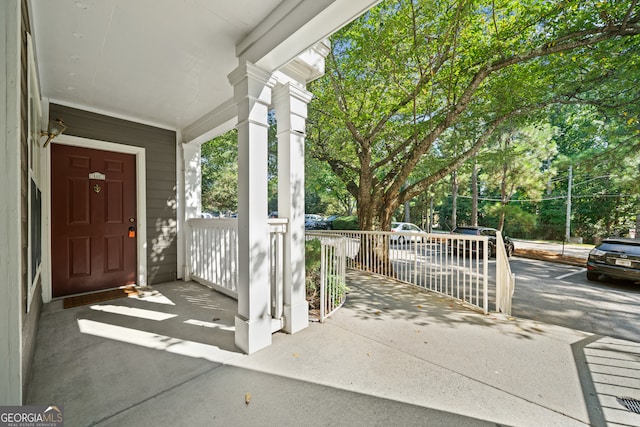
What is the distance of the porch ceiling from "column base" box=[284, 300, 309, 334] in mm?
2286

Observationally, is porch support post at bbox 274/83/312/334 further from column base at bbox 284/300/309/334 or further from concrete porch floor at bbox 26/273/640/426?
concrete porch floor at bbox 26/273/640/426

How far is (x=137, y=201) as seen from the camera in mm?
3979

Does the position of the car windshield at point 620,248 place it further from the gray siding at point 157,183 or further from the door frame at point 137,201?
the door frame at point 137,201

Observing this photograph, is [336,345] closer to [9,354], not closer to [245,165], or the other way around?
[245,165]

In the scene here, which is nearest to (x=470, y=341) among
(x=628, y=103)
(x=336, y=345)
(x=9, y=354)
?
(x=336, y=345)

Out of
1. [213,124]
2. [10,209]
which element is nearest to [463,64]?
[213,124]

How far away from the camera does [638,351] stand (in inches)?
93.1

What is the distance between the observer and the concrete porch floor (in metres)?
1.54

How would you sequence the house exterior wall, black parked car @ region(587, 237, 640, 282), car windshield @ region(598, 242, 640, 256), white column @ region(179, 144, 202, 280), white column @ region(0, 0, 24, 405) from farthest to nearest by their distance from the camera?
1. car windshield @ region(598, 242, 640, 256)
2. black parked car @ region(587, 237, 640, 282)
3. white column @ region(179, 144, 202, 280)
4. the house exterior wall
5. white column @ region(0, 0, 24, 405)

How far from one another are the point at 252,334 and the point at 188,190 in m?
3.18

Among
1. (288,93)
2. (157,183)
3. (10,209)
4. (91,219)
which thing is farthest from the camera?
(157,183)

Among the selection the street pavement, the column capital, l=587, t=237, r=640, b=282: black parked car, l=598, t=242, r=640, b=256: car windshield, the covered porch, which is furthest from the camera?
l=598, t=242, r=640, b=256: car windshield

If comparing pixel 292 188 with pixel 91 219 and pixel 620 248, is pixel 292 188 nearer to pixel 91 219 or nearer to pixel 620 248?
pixel 91 219

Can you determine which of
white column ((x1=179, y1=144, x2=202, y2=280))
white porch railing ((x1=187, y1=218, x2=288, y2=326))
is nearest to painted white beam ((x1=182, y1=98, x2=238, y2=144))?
white column ((x1=179, y1=144, x2=202, y2=280))
